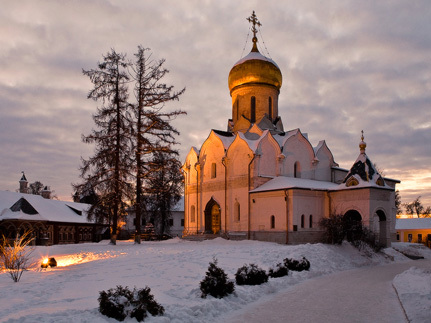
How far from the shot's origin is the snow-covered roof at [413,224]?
126ft

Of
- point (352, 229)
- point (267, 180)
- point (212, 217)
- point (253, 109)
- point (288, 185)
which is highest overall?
point (253, 109)

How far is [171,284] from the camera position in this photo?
1007cm

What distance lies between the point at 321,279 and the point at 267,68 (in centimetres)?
1951

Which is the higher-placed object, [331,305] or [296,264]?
[296,264]

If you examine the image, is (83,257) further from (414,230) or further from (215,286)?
(414,230)

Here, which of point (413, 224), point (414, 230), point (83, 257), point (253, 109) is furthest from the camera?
point (413, 224)

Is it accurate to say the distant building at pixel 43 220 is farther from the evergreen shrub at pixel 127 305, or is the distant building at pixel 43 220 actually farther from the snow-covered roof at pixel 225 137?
the evergreen shrub at pixel 127 305

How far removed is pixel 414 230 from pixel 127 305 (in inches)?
1517

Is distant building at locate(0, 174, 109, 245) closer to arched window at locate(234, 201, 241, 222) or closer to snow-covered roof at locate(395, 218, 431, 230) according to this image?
arched window at locate(234, 201, 241, 222)

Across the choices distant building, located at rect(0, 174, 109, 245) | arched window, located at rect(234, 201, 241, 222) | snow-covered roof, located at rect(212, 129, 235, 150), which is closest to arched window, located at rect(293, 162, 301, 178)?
arched window, located at rect(234, 201, 241, 222)

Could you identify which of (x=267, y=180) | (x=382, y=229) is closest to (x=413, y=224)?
(x=382, y=229)

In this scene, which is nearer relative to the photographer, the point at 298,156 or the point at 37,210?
the point at 298,156

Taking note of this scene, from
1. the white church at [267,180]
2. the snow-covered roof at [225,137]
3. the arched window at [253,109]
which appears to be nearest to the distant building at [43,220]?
the white church at [267,180]

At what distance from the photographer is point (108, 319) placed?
260 inches
